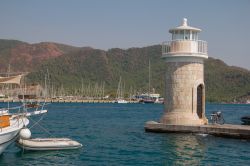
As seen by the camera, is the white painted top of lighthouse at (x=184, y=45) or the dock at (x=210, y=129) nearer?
the dock at (x=210, y=129)

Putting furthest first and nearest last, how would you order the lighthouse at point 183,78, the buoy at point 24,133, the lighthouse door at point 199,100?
the lighthouse door at point 199,100 → the lighthouse at point 183,78 → the buoy at point 24,133

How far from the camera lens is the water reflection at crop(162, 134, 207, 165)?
21.8 metres

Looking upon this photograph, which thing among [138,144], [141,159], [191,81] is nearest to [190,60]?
[191,81]

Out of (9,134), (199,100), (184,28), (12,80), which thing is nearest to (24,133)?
(9,134)

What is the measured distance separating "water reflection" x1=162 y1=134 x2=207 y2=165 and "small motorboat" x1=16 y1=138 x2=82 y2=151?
584 centimetres

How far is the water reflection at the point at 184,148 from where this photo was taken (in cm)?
2183

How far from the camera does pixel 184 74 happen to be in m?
31.7

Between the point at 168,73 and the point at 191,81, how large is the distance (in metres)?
1.96

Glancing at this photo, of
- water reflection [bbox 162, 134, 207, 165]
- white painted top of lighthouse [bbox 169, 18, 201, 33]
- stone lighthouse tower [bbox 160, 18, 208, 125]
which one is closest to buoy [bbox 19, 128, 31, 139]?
water reflection [bbox 162, 134, 207, 165]

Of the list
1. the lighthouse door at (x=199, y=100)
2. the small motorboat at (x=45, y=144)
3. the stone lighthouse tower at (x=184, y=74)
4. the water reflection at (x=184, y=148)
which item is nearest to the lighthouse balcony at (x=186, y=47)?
the stone lighthouse tower at (x=184, y=74)

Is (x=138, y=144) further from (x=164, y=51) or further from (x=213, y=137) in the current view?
(x=164, y=51)

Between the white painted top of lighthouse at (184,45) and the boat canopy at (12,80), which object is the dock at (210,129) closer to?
the white painted top of lighthouse at (184,45)

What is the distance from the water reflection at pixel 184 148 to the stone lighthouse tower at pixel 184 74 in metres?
2.23

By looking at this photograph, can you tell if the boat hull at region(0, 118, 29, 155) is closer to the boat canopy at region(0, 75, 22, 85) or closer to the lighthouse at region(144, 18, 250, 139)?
the boat canopy at region(0, 75, 22, 85)
